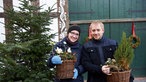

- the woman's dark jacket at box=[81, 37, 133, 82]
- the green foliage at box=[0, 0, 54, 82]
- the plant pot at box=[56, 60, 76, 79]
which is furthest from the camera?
the green foliage at box=[0, 0, 54, 82]

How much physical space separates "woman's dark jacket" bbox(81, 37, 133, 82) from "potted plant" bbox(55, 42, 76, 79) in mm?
167

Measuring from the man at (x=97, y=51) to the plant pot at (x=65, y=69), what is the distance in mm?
193

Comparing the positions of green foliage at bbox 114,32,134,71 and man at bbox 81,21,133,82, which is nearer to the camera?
green foliage at bbox 114,32,134,71

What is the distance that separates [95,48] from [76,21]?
3.22m

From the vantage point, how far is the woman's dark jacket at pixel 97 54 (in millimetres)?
3344

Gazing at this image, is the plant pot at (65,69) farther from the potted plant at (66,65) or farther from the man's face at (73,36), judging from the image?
the man's face at (73,36)

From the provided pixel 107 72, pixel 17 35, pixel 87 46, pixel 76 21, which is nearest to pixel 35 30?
pixel 17 35

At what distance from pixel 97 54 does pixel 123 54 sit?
32 centimetres

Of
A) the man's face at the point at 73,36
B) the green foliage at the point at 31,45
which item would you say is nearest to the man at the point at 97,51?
the man's face at the point at 73,36

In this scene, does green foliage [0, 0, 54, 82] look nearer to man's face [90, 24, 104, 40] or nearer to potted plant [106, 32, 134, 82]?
man's face [90, 24, 104, 40]

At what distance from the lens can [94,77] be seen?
343 centimetres

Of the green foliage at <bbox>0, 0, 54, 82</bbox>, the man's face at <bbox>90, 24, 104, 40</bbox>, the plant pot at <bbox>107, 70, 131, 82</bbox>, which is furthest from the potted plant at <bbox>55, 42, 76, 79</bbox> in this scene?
the green foliage at <bbox>0, 0, 54, 82</bbox>

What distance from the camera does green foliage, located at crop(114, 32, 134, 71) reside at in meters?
3.13

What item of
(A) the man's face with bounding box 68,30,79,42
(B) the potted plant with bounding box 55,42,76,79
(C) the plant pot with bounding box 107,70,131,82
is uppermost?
(A) the man's face with bounding box 68,30,79,42
